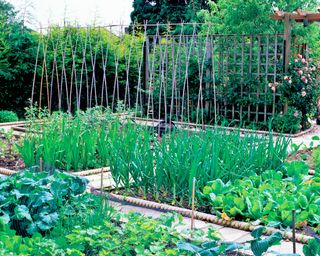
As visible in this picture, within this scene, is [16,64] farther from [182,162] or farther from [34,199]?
[34,199]

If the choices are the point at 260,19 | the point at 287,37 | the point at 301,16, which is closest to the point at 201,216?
the point at 287,37

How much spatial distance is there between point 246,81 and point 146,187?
5.84 metres

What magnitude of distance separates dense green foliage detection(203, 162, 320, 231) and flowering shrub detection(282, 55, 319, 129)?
16.6 feet

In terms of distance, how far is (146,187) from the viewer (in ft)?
15.2

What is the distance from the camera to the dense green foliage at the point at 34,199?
11.4 ft

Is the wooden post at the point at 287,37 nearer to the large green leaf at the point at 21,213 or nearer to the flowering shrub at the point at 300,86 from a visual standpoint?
the flowering shrub at the point at 300,86

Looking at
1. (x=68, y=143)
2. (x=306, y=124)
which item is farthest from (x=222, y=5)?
(x=68, y=143)

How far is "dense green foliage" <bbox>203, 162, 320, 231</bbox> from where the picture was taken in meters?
3.90

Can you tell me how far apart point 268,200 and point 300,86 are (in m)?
5.81

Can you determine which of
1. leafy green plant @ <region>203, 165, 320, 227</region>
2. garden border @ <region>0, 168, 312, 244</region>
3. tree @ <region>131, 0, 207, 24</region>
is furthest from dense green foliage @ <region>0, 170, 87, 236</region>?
tree @ <region>131, 0, 207, 24</region>

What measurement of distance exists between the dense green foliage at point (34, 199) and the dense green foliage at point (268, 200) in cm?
100

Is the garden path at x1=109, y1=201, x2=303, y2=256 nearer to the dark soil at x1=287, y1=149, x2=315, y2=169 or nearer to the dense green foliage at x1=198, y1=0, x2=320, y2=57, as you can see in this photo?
the dark soil at x1=287, y1=149, x2=315, y2=169

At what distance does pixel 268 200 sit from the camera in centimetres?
407

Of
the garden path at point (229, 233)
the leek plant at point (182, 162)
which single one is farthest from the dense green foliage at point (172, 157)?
the garden path at point (229, 233)
